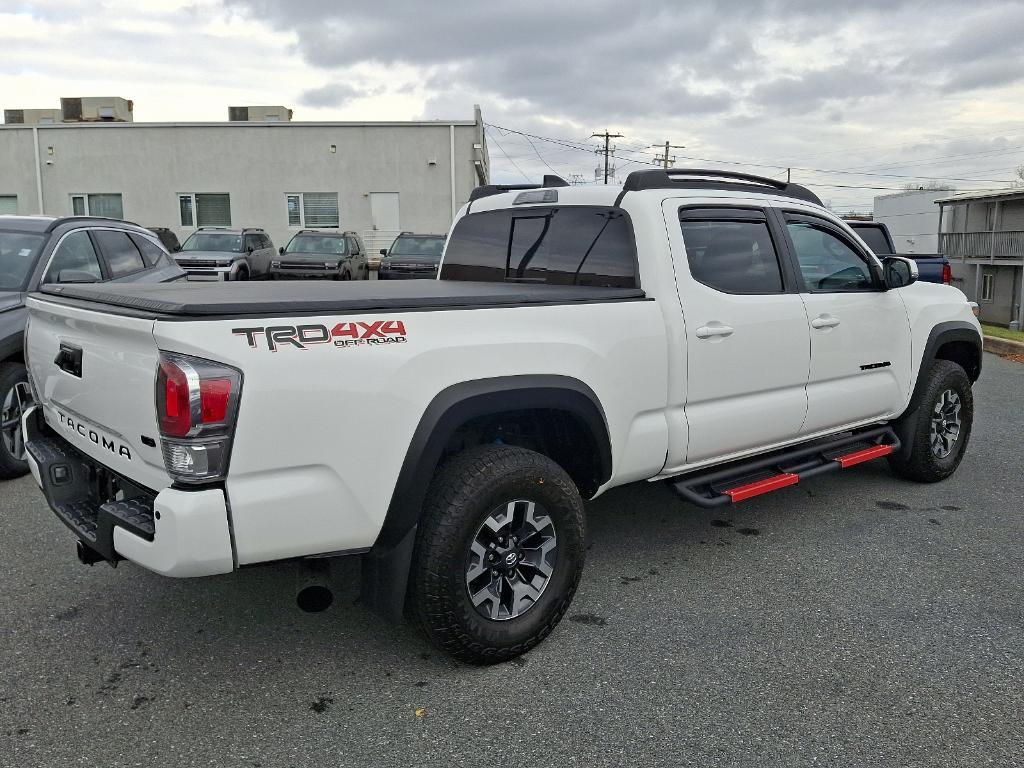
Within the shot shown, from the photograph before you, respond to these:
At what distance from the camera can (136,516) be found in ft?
9.31

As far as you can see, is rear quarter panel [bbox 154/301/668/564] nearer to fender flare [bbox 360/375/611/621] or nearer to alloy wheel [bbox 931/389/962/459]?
fender flare [bbox 360/375/611/621]

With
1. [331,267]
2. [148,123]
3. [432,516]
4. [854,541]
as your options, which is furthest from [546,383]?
[148,123]

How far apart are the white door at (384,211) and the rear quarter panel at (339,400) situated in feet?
87.3

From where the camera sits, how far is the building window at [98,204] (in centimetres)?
2906

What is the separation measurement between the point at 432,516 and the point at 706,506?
1.55 metres

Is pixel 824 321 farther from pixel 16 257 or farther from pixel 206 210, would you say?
pixel 206 210

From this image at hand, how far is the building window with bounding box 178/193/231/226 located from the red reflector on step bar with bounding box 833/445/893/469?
90.9ft

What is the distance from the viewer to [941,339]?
18.1 feet

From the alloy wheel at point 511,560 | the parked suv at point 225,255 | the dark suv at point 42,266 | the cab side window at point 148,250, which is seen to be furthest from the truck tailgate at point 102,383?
the parked suv at point 225,255

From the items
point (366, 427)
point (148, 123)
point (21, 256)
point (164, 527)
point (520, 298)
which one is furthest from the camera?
point (148, 123)

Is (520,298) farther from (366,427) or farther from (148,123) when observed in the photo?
(148,123)

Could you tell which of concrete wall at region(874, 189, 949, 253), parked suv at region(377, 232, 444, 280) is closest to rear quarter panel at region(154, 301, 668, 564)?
parked suv at region(377, 232, 444, 280)

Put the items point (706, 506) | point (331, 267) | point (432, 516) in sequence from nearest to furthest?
point (432, 516), point (706, 506), point (331, 267)

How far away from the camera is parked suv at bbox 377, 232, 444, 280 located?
18.5 m
